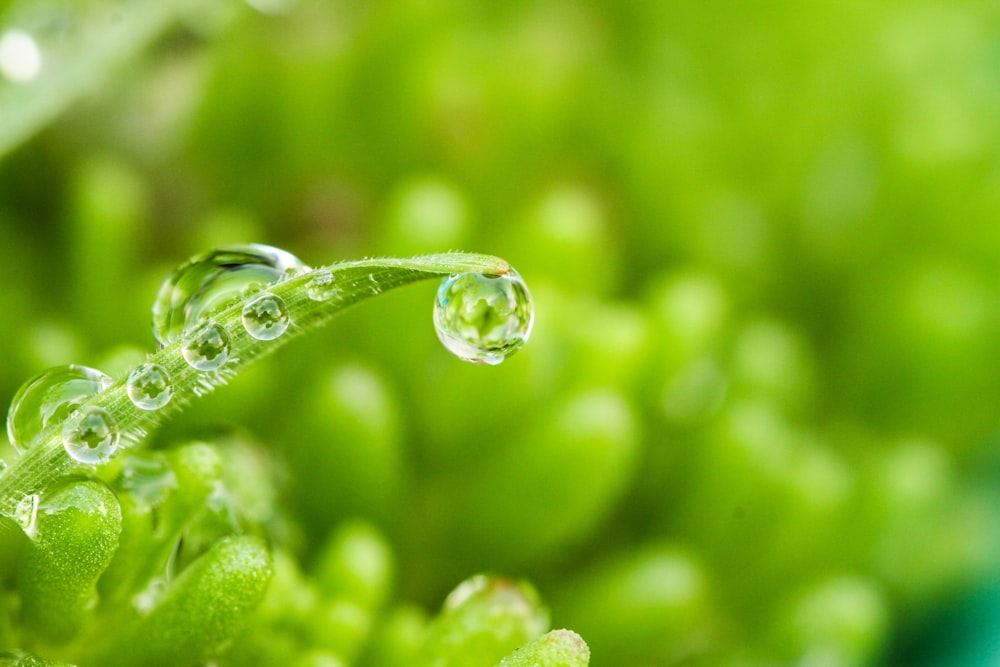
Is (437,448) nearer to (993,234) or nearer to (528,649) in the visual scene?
(528,649)

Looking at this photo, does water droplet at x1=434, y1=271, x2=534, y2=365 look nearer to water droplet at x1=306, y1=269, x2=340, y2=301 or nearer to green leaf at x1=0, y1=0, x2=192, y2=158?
water droplet at x1=306, y1=269, x2=340, y2=301

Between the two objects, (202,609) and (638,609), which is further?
(638,609)

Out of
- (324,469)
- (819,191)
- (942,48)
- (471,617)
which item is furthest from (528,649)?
(942,48)

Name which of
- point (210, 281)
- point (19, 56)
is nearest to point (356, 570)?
point (210, 281)

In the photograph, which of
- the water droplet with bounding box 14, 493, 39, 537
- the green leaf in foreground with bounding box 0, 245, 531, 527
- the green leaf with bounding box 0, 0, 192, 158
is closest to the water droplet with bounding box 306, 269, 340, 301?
the green leaf in foreground with bounding box 0, 245, 531, 527

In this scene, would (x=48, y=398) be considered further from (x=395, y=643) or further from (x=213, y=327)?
(x=395, y=643)

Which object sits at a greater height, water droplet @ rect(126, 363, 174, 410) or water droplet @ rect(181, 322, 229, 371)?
water droplet @ rect(181, 322, 229, 371)
